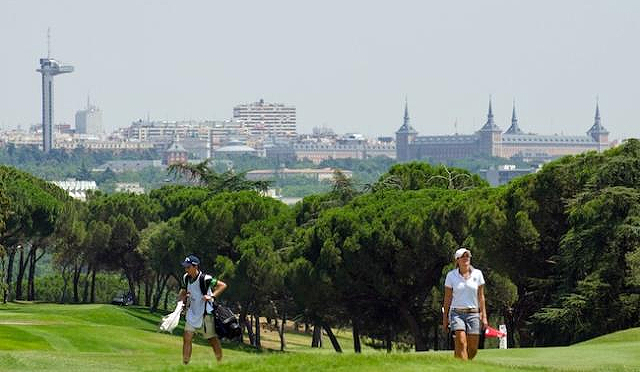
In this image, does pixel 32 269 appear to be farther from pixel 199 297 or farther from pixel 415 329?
pixel 199 297

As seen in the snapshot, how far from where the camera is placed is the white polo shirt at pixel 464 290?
2245 cm

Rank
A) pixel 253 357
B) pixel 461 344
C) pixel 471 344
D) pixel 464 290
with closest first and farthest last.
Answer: pixel 464 290, pixel 461 344, pixel 471 344, pixel 253 357

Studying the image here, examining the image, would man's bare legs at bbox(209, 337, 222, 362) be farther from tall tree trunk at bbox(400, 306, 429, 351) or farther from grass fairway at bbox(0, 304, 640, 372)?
tall tree trunk at bbox(400, 306, 429, 351)

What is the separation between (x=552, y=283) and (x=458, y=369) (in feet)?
89.7

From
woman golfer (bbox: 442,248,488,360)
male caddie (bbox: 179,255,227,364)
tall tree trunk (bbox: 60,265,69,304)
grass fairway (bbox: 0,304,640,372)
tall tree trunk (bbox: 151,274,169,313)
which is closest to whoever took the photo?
grass fairway (bbox: 0,304,640,372)

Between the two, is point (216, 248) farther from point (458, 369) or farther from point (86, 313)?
point (458, 369)

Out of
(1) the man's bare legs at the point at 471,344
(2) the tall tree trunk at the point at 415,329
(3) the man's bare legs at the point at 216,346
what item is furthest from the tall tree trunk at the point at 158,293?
(1) the man's bare legs at the point at 471,344

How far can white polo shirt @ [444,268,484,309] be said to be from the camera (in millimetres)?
22453

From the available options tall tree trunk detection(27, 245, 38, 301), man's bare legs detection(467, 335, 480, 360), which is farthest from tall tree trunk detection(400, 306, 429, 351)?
tall tree trunk detection(27, 245, 38, 301)

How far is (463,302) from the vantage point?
73.7 ft

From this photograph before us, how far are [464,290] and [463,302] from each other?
16 cm

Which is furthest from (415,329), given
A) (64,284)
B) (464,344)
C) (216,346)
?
(64,284)

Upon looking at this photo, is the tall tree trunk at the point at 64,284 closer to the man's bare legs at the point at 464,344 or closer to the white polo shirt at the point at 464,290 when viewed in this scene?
the man's bare legs at the point at 464,344

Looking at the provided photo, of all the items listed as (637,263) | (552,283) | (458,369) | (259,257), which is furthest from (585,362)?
(259,257)
